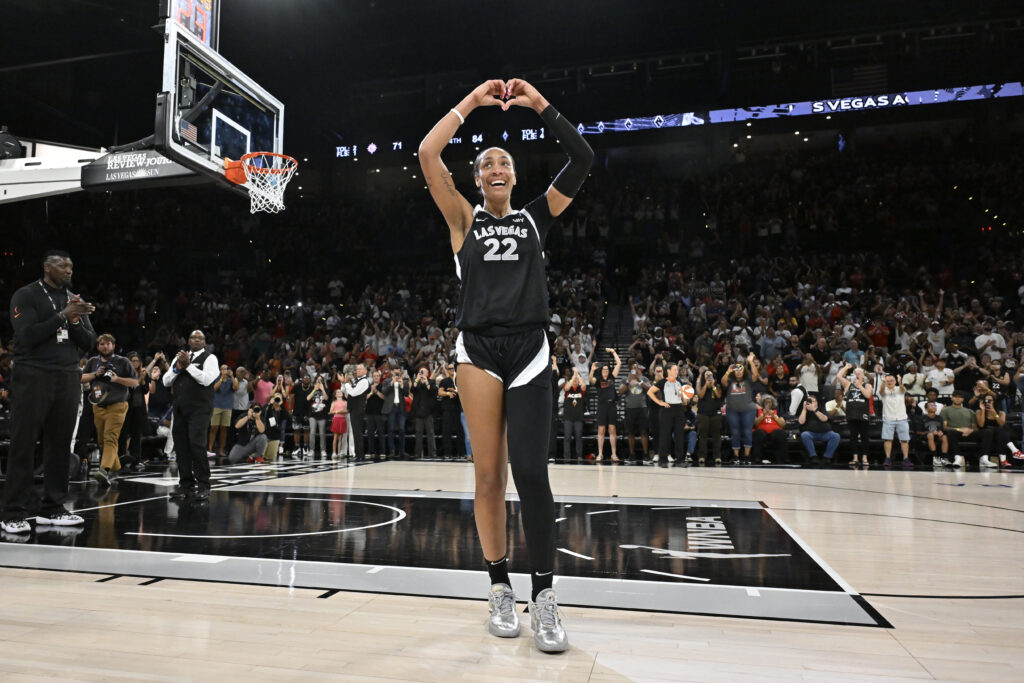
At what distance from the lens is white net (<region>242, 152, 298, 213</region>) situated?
26.9 feet

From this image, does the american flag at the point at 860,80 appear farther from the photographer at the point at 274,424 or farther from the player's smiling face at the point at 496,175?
the player's smiling face at the point at 496,175

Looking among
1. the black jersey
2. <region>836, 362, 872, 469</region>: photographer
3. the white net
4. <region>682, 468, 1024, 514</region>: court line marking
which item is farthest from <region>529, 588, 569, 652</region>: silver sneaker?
<region>836, 362, 872, 469</region>: photographer

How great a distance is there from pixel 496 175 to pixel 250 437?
36.2ft

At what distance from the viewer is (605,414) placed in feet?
40.8

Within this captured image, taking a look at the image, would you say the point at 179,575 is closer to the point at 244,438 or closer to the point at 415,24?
the point at 244,438

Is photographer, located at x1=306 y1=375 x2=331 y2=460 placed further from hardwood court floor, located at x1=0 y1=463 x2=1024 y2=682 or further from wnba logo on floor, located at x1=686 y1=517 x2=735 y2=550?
hardwood court floor, located at x1=0 y1=463 x2=1024 y2=682

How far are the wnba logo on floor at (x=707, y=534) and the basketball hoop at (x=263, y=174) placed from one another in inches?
235

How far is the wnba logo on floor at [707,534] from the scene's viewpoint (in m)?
4.41

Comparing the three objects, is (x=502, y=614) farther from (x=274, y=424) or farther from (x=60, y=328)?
(x=274, y=424)

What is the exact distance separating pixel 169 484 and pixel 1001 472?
1121 centimetres

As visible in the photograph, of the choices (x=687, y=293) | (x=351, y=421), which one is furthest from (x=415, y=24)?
(x=351, y=421)

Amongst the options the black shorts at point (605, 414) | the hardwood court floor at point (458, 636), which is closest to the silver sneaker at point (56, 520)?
the hardwood court floor at point (458, 636)

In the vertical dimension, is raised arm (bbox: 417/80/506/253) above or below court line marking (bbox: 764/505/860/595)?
above

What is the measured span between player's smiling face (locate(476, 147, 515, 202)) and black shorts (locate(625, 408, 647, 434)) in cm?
969
